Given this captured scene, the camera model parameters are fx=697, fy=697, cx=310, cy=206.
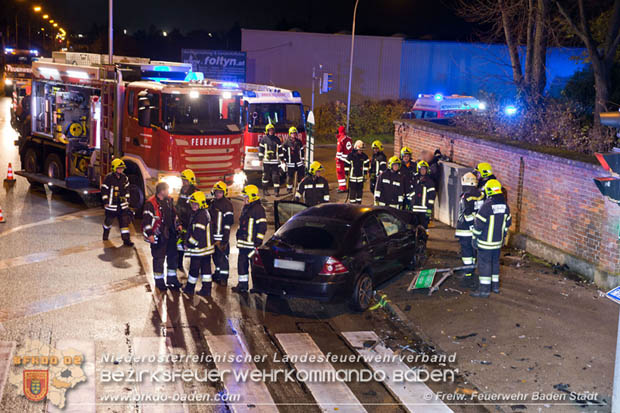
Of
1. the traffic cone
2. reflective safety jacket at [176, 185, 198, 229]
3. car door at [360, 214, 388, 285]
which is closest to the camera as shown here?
car door at [360, 214, 388, 285]

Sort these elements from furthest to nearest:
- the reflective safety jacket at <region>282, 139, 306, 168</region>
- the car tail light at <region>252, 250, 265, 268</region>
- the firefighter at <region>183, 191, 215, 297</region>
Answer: the reflective safety jacket at <region>282, 139, 306, 168</region>
the firefighter at <region>183, 191, 215, 297</region>
the car tail light at <region>252, 250, 265, 268</region>

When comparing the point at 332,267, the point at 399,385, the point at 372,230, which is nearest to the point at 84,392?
the point at 399,385

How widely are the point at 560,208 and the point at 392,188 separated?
331 centimetres

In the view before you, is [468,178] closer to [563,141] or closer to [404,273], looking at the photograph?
[404,273]

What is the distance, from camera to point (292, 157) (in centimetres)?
1916

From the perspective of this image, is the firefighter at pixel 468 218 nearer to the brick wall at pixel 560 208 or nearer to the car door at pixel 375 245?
the brick wall at pixel 560 208

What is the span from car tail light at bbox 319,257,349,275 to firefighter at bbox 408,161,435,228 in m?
4.72

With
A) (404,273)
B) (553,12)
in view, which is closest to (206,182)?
(404,273)

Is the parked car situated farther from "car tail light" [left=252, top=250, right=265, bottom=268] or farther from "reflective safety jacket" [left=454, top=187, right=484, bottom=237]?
"reflective safety jacket" [left=454, top=187, right=484, bottom=237]

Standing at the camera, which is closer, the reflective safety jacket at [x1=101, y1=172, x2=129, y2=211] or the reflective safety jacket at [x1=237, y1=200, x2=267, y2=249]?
the reflective safety jacket at [x1=237, y1=200, x2=267, y2=249]

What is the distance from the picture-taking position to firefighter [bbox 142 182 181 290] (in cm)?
1047

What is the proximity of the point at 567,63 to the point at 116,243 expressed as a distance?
113 feet

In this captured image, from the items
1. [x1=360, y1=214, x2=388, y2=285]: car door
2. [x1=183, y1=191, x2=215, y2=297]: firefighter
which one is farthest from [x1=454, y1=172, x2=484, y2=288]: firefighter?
[x1=183, y1=191, x2=215, y2=297]: firefighter

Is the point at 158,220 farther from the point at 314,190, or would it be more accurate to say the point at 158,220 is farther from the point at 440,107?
the point at 440,107
